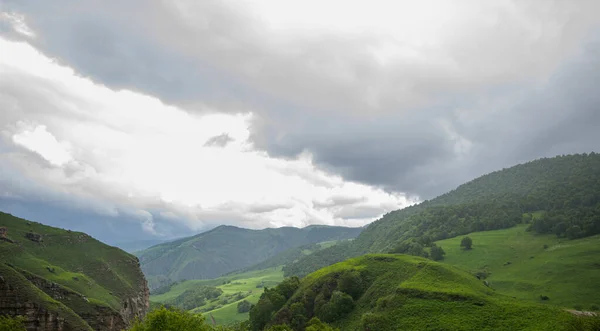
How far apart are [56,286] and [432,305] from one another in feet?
510

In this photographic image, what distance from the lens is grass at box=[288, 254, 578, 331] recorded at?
87625mm

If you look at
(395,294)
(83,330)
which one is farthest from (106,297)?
(395,294)

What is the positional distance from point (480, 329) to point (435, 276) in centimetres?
3299

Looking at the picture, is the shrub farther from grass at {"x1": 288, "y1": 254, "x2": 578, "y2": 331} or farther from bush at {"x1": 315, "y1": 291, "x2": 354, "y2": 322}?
bush at {"x1": 315, "y1": 291, "x2": 354, "y2": 322}

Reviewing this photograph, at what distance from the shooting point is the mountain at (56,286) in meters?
124

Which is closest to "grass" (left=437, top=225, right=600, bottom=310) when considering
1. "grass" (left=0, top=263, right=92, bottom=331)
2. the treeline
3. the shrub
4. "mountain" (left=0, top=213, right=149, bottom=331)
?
the shrub

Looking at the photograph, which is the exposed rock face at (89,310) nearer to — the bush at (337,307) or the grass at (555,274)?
the bush at (337,307)

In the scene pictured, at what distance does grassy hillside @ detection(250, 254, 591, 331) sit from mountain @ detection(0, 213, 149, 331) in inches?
2562

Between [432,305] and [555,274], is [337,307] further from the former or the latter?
[555,274]

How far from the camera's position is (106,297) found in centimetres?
16838

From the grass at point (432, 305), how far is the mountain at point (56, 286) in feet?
258

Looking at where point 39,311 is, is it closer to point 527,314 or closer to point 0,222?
point 0,222

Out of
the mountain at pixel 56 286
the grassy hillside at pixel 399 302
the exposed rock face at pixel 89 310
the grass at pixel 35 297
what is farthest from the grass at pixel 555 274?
the grass at pixel 35 297

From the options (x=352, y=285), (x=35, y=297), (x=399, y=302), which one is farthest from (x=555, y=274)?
(x=35, y=297)
